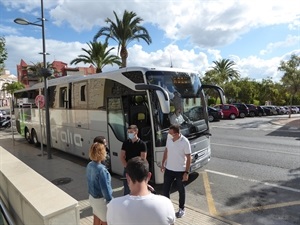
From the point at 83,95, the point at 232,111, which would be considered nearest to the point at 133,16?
the point at 232,111

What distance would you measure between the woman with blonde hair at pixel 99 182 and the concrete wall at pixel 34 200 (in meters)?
0.42

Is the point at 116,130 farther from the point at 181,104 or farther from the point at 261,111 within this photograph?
the point at 261,111

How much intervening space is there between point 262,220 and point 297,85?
28534 millimetres

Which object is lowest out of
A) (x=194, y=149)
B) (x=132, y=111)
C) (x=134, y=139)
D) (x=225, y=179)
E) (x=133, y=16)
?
(x=225, y=179)

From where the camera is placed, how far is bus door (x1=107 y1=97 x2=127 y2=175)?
7.56 metres

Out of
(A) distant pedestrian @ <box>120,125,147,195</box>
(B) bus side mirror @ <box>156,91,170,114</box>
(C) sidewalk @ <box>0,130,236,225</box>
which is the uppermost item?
(B) bus side mirror @ <box>156,91,170,114</box>

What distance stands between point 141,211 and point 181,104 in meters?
5.28

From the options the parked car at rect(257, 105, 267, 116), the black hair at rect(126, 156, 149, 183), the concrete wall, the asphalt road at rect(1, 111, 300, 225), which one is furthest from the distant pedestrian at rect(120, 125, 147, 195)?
the parked car at rect(257, 105, 267, 116)

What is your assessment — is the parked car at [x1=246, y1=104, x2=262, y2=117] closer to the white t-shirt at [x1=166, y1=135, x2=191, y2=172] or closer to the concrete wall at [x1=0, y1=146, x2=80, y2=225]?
the white t-shirt at [x1=166, y1=135, x2=191, y2=172]

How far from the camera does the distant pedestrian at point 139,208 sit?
2171 millimetres

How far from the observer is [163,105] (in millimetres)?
5516

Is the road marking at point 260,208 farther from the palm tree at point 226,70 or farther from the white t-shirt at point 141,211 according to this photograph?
the palm tree at point 226,70

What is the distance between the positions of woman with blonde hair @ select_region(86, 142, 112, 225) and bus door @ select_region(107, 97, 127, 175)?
3525mm

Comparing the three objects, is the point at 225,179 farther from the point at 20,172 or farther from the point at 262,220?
the point at 20,172
